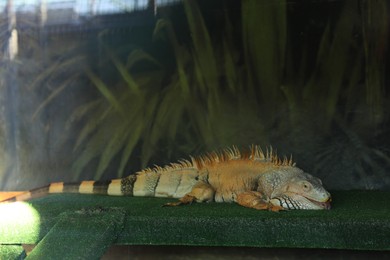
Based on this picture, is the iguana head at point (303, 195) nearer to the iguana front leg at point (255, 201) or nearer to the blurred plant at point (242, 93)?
the iguana front leg at point (255, 201)

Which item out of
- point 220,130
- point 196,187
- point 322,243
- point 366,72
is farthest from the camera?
point 220,130

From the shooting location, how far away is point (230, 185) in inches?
142

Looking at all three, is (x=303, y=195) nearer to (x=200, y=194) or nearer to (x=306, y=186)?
Result: (x=306, y=186)

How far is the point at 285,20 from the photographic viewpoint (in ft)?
14.3

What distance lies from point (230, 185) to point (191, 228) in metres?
0.86

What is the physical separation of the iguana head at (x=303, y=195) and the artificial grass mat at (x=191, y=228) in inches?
3.8

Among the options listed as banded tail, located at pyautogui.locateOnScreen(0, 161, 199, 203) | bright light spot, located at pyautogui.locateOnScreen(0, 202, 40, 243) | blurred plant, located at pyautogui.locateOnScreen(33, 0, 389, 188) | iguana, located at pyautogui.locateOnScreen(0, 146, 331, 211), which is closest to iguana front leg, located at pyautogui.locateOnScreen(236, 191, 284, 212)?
iguana, located at pyautogui.locateOnScreen(0, 146, 331, 211)

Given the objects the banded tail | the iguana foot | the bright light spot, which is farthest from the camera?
the banded tail

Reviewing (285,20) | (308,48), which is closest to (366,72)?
(308,48)

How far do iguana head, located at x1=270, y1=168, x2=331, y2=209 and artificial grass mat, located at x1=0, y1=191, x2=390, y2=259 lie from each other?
0.10 m

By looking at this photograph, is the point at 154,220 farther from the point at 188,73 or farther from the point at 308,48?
the point at 308,48

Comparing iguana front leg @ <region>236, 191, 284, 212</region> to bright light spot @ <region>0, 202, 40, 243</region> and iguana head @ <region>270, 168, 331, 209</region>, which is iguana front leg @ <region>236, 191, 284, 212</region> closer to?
iguana head @ <region>270, 168, 331, 209</region>

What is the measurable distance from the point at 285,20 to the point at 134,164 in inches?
85.6

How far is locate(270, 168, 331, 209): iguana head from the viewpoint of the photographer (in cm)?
309
